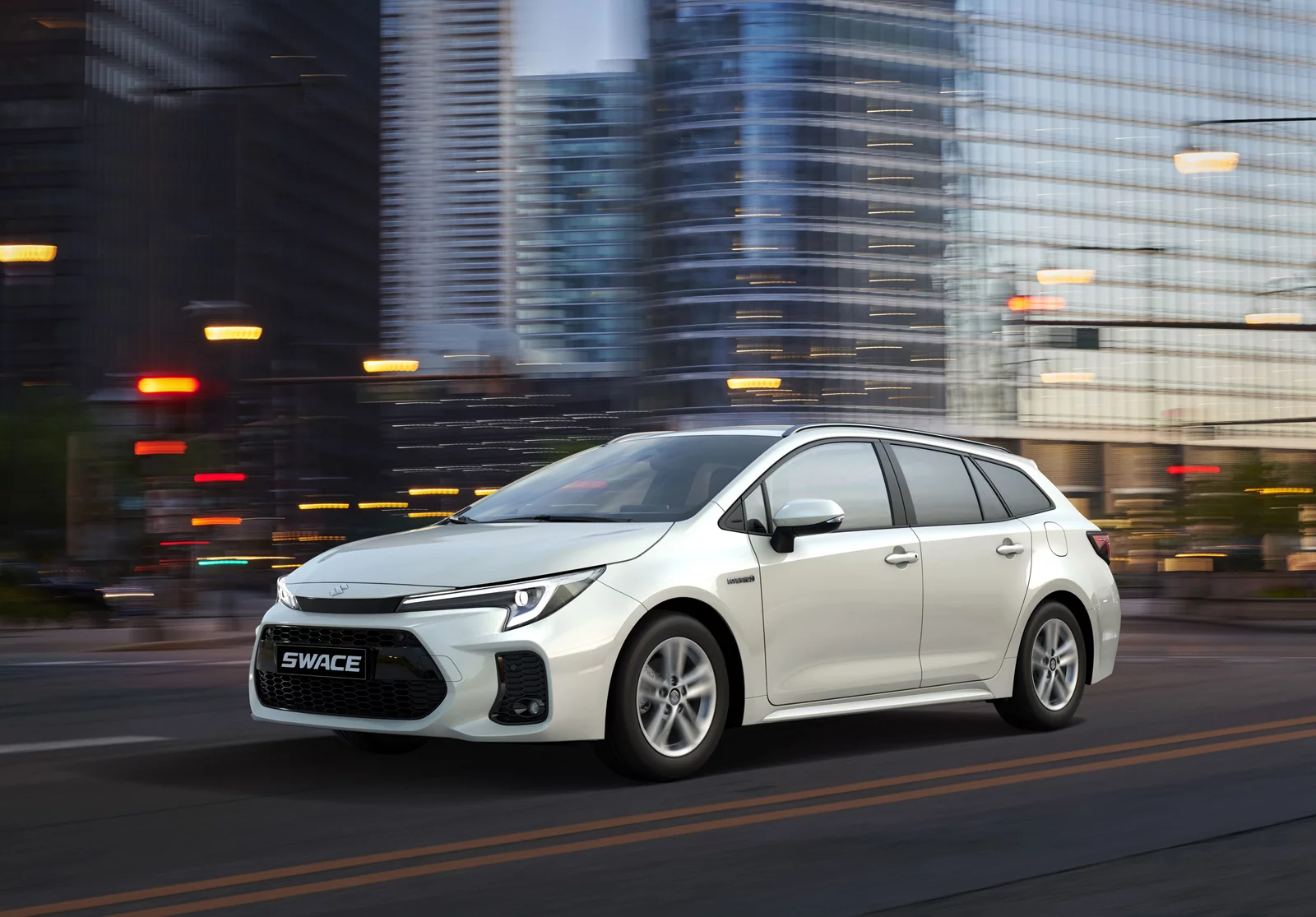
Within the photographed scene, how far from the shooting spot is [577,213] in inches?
7323

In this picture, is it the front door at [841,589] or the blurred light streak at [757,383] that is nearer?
the front door at [841,589]

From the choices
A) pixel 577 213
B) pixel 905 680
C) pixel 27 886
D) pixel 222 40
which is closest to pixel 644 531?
pixel 905 680

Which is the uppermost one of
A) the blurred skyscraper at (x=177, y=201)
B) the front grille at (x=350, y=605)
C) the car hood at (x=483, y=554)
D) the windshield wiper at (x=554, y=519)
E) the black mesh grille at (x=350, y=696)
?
the blurred skyscraper at (x=177, y=201)

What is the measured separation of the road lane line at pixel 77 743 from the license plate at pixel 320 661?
176cm

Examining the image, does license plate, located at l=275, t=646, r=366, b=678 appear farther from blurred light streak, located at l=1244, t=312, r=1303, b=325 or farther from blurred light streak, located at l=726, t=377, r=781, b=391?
blurred light streak, located at l=726, t=377, r=781, b=391

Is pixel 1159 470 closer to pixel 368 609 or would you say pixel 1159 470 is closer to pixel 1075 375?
pixel 1075 375

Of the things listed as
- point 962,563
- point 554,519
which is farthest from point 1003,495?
point 554,519

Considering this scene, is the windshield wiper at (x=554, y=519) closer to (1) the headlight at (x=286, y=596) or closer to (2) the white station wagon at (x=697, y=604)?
(2) the white station wagon at (x=697, y=604)

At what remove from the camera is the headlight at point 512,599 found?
6410 mm

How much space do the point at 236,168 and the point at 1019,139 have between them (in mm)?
48940

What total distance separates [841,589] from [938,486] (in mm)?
1183

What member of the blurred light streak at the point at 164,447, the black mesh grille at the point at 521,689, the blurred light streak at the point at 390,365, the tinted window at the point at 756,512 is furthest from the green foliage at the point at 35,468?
the black mesh grille at the point at 521,689

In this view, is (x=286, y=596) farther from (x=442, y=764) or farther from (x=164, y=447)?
(x=164, y=447)

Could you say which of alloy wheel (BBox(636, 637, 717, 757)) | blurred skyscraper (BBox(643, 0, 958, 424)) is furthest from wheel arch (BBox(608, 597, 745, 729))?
blurred skyscraper (BBox(643, 0, 958, 424))
